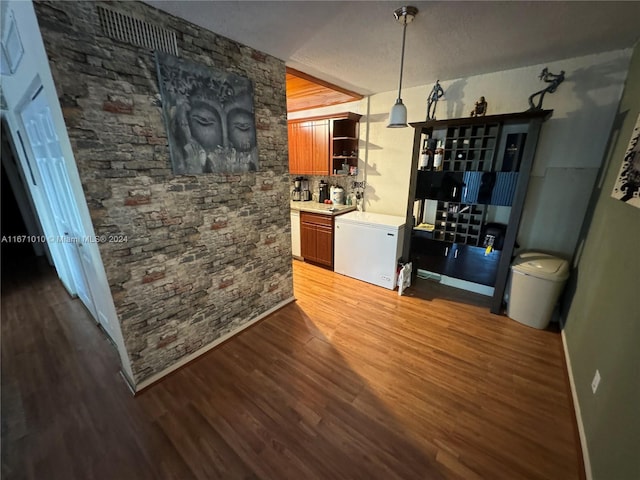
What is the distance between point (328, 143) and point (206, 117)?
2105 mm

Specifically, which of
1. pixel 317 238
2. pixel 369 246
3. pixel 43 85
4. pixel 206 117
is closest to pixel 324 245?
pixel 317 238

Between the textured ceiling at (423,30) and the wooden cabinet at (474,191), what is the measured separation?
1.66ft

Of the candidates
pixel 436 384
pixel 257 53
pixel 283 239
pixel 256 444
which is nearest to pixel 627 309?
pixel 436 384

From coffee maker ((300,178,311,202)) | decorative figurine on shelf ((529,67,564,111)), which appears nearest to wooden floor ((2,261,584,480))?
decorative figurine on shelf ((529,67,564,111))

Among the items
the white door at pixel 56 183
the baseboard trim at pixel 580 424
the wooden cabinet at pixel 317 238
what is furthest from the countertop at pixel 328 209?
the baseboard trim at pixel 580 424

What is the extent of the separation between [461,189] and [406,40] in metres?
1.48

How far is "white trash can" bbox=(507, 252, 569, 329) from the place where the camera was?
7.14ft

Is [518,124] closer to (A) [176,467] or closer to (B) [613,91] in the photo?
(B) [613,91]

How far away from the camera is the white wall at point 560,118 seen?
2.08m

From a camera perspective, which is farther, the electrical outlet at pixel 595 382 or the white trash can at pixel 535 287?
the white trash can at pixel 535 287

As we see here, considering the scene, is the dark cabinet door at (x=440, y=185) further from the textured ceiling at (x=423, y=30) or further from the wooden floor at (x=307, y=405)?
the wooden floor at (x=307, y=405)

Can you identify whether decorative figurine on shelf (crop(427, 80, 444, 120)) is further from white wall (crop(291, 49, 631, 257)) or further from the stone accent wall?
the stone accent wall

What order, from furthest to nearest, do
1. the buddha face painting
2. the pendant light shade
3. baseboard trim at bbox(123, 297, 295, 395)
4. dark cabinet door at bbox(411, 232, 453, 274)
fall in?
dark cabinet door at bbox(411, 232, 453, 274) < the pendant light shade < baseboard trim at bbox(123, 297, 295, 395) < the buddha face painting

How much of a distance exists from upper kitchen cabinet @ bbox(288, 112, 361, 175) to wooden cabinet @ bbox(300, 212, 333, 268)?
73cm
